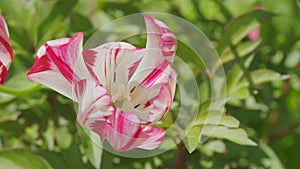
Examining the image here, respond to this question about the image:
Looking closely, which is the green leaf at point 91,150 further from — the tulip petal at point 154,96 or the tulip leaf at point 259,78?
the tulip leaf at point 259,78

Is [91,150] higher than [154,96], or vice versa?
[154,96]

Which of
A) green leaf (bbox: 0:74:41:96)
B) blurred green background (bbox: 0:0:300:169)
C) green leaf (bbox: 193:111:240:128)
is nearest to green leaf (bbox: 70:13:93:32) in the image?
blurred green background (bbox: 0:0:300:169)

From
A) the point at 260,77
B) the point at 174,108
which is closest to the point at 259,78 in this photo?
the point at 260,77

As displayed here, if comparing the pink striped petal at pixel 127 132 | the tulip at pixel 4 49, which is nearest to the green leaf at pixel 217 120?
the pink striped petal at pixel 127 132

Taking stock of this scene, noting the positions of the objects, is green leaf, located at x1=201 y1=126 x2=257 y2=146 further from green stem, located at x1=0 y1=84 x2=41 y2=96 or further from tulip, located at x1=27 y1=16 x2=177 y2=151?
green stem, located at x1=0 y1=84 x2=41 y2=96

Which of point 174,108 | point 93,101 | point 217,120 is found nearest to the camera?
point 93,101

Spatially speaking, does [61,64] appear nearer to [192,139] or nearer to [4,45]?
[4,45]
